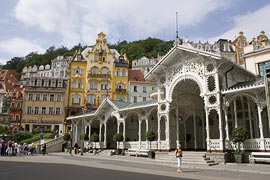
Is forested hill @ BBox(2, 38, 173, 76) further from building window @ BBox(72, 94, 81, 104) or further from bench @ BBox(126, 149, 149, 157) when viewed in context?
bench @ BBox(126, 149, 149, 157)

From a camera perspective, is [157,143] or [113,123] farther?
[113,123]

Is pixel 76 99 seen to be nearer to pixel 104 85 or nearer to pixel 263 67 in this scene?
pixel 104 85

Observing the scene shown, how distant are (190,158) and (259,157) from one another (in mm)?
4608

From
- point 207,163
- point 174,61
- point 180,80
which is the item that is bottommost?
point 207,163

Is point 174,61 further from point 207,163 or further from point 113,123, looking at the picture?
point 113,123

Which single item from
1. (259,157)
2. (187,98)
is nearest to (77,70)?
(187,98)

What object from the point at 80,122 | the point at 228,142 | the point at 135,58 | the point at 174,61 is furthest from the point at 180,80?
the point at 135,58

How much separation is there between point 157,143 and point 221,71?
8.82m

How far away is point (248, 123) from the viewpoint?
68.9 feet

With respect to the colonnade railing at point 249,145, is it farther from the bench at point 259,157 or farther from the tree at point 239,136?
the tree at point 239,136

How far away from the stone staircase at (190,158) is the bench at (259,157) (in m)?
2.37

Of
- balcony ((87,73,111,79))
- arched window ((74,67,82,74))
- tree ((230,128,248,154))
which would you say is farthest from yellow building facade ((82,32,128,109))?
tree ((230,128,248,154))

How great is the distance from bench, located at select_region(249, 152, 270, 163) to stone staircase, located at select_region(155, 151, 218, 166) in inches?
93.3

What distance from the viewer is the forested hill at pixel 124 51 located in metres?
97.3
